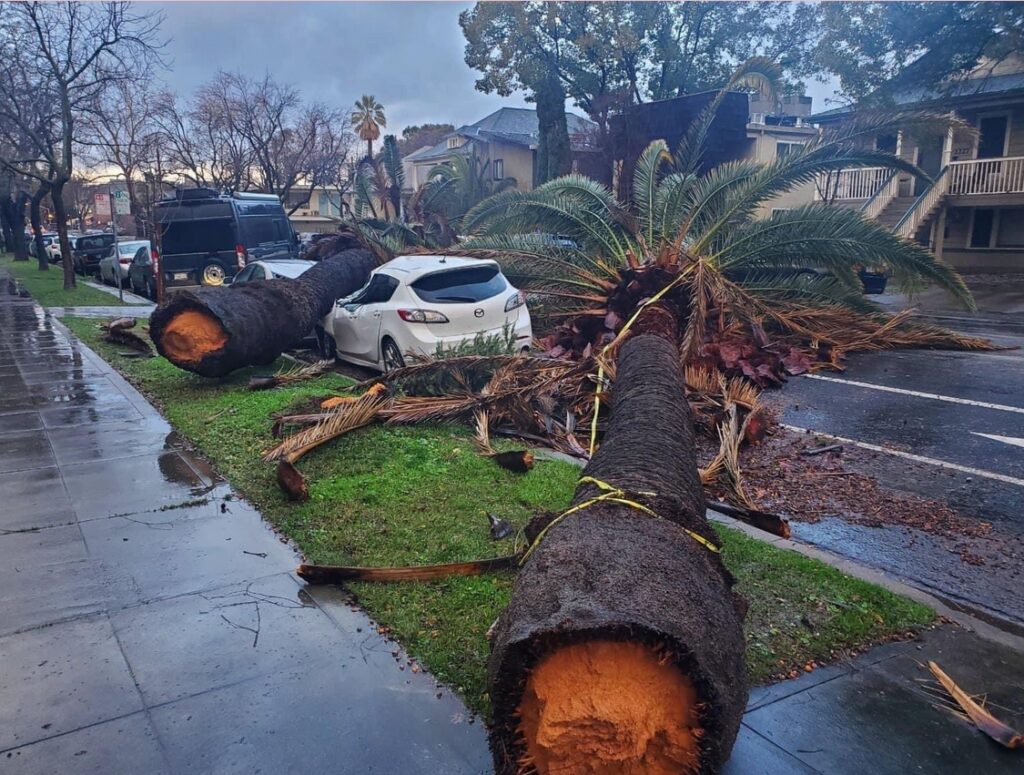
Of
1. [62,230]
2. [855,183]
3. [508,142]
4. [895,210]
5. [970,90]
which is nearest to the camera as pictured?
[62,230]

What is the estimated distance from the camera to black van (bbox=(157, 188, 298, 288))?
1917 cm

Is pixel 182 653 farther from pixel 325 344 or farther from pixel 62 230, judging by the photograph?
pixel 62 230

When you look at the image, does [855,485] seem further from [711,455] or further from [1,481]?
[1,481]

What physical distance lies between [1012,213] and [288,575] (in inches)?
1133

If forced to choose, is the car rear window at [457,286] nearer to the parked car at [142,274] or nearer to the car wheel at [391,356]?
the car wheel at [391,356]

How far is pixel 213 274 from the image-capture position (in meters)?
19.2

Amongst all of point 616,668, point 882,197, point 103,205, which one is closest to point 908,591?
point 616,668

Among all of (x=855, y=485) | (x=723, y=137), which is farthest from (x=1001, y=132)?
(x=855, y=485)

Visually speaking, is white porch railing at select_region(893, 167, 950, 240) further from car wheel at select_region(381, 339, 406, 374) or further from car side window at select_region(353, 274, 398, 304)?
car wheel at select_region(381, 339, 406, 374)

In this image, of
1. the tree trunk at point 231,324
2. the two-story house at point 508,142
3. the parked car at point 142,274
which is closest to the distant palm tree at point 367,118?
the two-story house at point 508,142

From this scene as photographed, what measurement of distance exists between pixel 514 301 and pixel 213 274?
11.1 m

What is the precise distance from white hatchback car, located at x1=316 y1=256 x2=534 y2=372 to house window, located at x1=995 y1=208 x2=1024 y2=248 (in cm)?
2287

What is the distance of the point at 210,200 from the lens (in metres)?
19.3

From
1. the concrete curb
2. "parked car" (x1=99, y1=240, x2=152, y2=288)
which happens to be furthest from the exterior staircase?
Answer: the concrete curb
